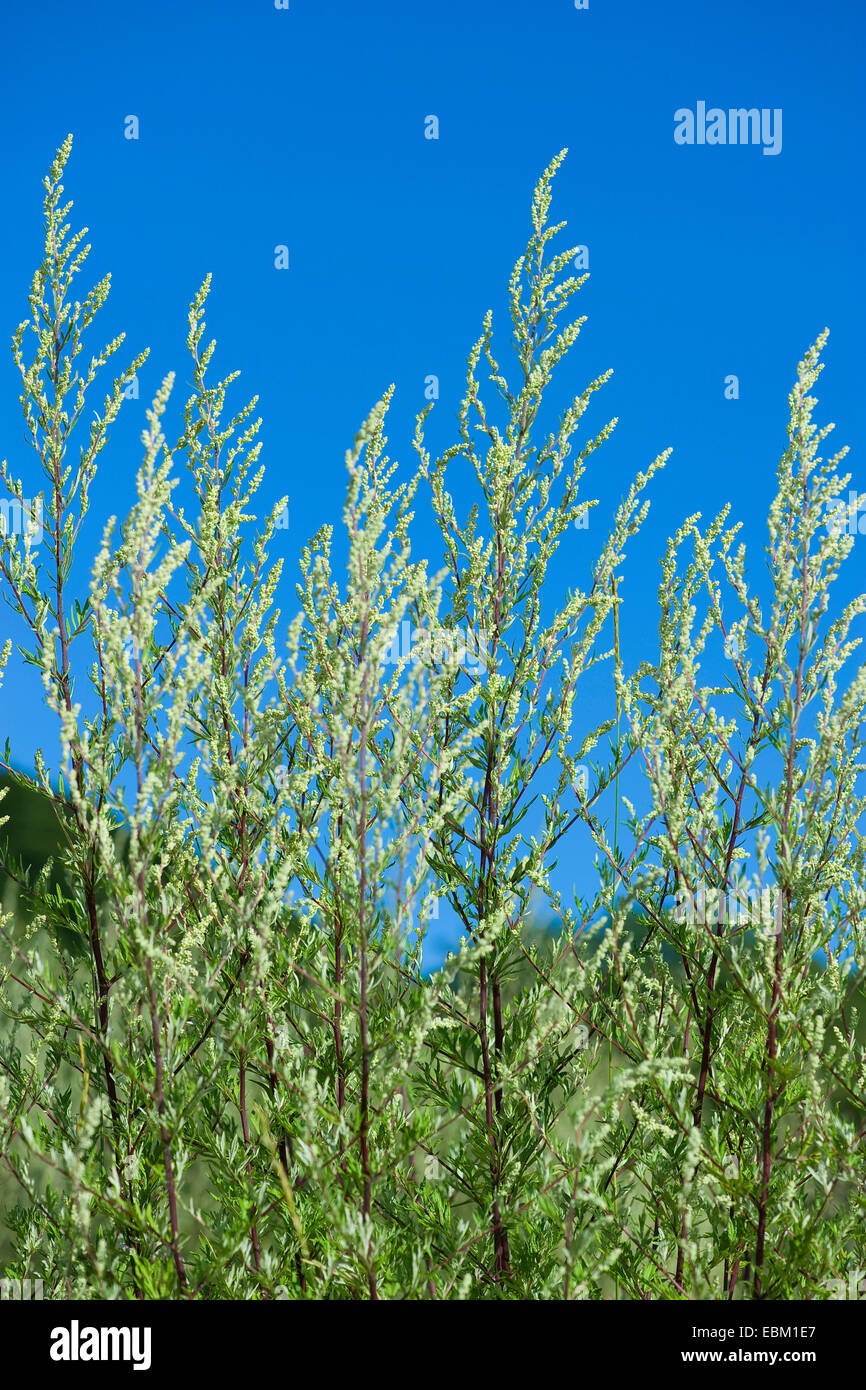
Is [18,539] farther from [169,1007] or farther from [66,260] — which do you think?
[169,1007]

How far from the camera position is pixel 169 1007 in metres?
2.80

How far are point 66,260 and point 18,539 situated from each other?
4.42 feet

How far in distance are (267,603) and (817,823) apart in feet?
8.29

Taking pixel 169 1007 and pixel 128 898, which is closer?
pixel 128 898

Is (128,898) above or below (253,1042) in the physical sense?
above

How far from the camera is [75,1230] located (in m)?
2.84
